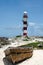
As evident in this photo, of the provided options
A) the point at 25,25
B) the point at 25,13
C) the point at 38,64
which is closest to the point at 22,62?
the point at 38,64

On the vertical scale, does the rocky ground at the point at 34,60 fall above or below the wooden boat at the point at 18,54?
below

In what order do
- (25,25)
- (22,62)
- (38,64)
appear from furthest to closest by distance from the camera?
1. (25,25)
2. (22,62)
3. (38,64)

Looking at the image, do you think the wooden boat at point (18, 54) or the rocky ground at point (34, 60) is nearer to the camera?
the rocky ground at point (34, 60)

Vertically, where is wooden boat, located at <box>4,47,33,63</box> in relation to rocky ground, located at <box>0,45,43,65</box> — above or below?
above

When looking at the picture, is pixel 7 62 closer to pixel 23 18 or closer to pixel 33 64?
pixel 33 64

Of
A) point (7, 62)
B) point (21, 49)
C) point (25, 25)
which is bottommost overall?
point (25, 25)

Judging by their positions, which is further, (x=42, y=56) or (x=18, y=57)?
(x=42, y=56)

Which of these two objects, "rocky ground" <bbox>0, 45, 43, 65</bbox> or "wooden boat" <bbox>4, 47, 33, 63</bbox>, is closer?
"rocky ground" <bbox>0, 45, 43, 65</bbox>

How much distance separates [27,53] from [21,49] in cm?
94

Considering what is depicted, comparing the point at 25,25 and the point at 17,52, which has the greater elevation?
the point at 17,52

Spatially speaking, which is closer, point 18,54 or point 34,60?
point 34,60

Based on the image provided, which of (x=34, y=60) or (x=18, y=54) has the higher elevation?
(x=18, y=54)

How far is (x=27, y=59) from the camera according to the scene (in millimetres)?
22828

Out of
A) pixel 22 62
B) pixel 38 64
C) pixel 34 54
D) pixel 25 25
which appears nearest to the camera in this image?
pixel 38 64
